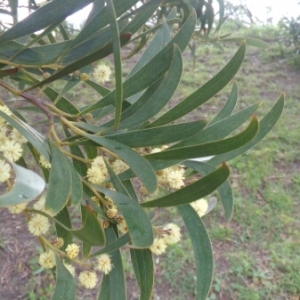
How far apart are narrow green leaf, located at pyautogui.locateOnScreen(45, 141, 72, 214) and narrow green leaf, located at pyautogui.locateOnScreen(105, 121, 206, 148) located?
0.07m

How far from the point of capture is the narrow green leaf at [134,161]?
1.67 feet

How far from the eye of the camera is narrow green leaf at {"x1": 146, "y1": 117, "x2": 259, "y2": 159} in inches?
17.8

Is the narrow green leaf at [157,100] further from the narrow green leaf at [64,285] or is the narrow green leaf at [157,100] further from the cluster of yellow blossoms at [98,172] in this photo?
the narrow green leaf at [64,285]

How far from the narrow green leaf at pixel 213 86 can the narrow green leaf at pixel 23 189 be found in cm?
22

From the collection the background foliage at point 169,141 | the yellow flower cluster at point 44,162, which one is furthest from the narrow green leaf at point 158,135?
the yellow flower cluster at point 44,162

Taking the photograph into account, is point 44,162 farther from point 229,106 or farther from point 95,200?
point 229,106

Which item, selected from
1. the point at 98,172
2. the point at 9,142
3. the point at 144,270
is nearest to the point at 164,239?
the point at 144,270

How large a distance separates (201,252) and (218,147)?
18 cm

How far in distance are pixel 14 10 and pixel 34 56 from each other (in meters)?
0.36

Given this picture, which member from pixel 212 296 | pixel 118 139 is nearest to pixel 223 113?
pixel 118 139

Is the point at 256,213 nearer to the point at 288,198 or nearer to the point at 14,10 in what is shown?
the point at 288,198

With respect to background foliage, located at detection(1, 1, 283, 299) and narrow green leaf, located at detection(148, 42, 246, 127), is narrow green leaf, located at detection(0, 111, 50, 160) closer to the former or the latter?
background foliage, located at detection(1, 1, 283, 299)

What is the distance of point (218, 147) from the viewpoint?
→ 482mm

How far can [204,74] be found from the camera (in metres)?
3.85
